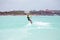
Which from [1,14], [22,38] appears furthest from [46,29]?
[1,14]

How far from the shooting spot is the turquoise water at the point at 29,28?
385cm

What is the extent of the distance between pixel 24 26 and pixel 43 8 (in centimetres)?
65

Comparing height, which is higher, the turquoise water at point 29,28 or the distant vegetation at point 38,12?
the distant vegetation at point 38,12

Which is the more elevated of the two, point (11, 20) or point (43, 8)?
point (43, 8)

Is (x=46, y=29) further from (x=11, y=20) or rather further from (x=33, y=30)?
(x=11, y=20)

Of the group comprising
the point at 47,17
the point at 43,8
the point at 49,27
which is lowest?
the point at 49,27

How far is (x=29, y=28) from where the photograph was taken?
13.9ft

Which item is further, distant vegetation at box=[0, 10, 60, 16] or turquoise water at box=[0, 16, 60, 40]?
distant vegetation at box=[0, 10, 60, 16]

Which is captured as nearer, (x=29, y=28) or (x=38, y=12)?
(x=38, y=12)

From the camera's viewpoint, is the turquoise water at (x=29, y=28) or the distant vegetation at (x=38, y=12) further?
the distant vegetation at (x=38, y=12)

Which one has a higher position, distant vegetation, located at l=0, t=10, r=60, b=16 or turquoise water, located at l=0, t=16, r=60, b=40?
distant vegetation, located at l=0, t=10, r=60, b=16

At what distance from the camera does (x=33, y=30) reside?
4.18 metres

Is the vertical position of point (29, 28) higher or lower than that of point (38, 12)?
lower

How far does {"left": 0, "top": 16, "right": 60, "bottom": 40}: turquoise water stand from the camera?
12.6 ft
